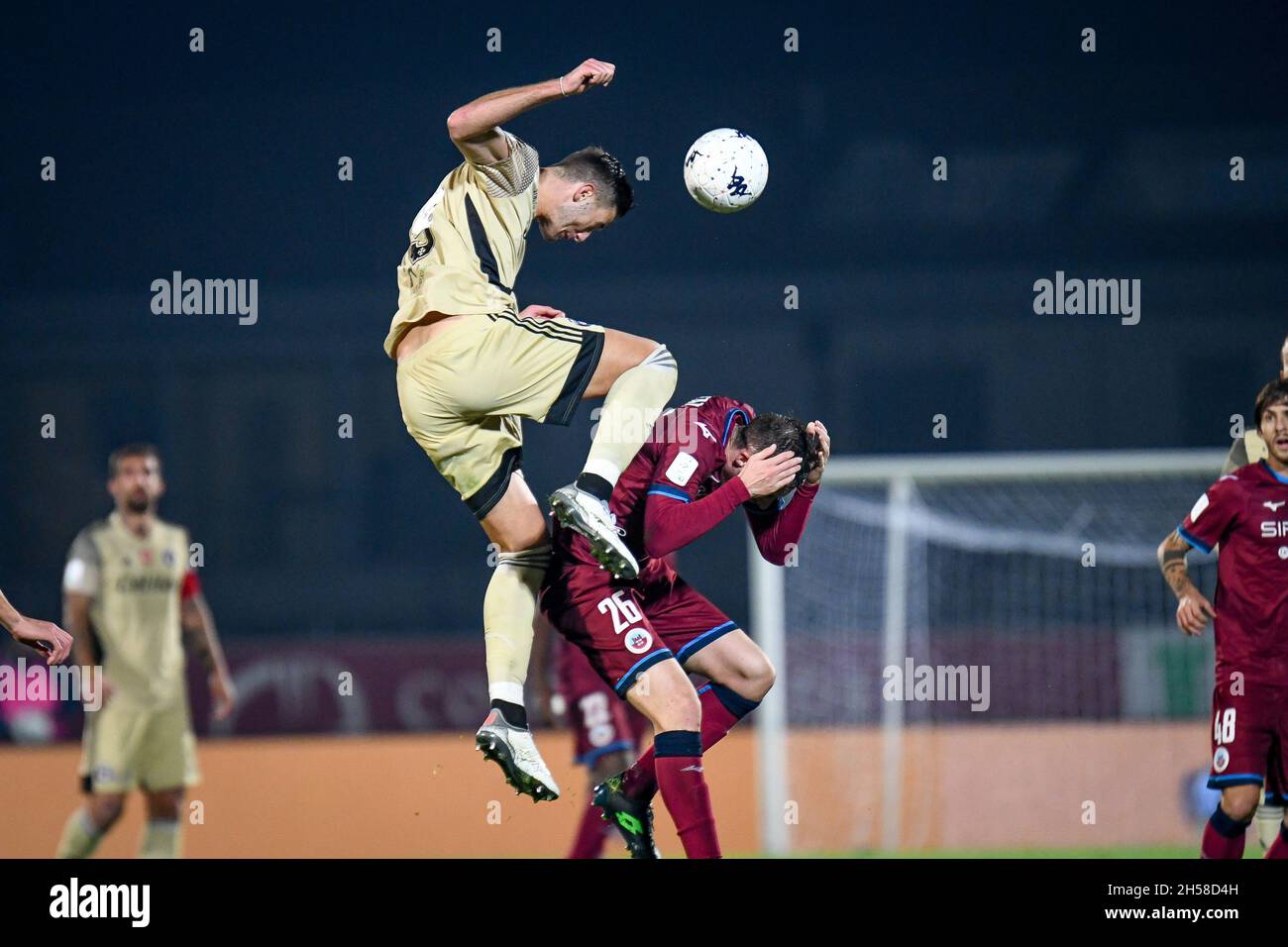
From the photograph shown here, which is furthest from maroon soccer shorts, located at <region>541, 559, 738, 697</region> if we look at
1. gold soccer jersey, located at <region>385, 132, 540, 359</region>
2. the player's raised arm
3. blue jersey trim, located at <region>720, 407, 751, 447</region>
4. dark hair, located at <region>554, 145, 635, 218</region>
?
the player's raised arm

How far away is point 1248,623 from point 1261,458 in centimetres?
58

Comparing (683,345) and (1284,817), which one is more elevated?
(683,345)

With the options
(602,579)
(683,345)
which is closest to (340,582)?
(683,345)

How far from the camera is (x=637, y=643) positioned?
15.0 feet

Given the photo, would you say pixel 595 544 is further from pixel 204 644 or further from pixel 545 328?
pixel 204 644

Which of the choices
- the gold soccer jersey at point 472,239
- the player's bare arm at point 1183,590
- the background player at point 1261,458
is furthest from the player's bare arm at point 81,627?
the background player at point 1261,458

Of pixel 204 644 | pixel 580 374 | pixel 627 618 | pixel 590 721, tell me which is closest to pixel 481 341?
pixel 580 374

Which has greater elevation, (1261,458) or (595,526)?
(1261,458)

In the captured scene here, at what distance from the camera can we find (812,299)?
16.9 m

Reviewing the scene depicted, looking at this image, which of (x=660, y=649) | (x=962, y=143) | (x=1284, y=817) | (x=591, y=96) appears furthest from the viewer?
(x=962, y=143)

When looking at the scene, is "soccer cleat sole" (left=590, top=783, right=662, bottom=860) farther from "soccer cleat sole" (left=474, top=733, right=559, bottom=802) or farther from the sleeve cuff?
the sleeve cuff

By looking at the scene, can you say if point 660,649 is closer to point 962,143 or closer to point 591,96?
point 591,96

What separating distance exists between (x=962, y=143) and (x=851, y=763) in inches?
403

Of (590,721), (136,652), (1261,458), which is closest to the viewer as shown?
(1261,458)
